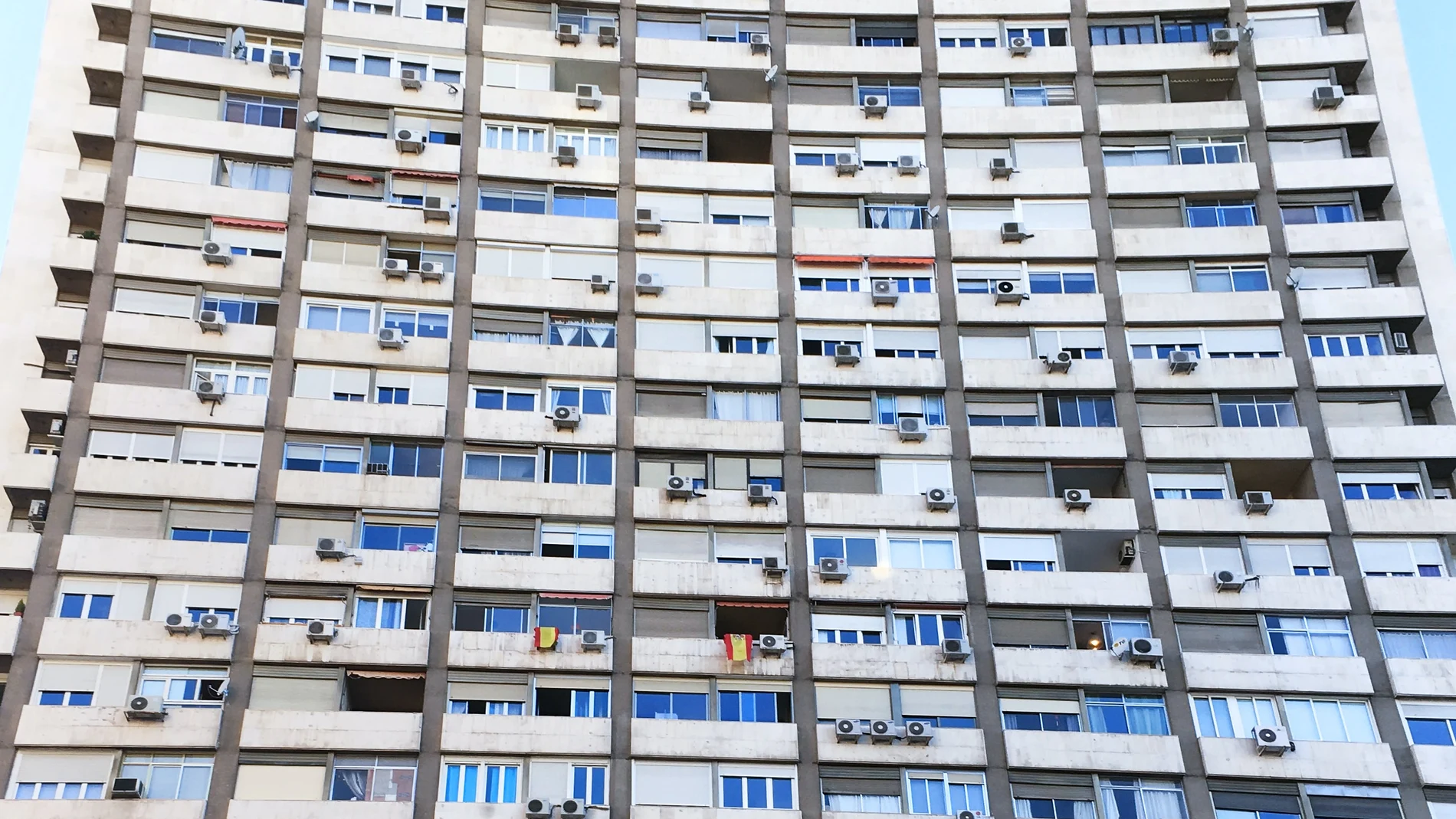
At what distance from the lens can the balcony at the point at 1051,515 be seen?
37938 millimetres

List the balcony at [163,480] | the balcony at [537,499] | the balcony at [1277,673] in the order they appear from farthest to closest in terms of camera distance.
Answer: the balcony at [537,499] < the balcony at [163,480] < the balcony at [1277,673]

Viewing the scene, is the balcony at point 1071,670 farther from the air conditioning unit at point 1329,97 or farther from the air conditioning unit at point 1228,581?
the air conditioning unit at point 1329,97

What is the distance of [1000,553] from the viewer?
1492 inches

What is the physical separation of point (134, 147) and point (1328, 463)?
30056 millimetres

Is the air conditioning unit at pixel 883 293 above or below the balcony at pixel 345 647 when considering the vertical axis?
above

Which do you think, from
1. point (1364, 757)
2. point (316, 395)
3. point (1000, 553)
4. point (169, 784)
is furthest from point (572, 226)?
point (1364, 757)

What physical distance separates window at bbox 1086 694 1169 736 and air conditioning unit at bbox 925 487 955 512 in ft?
17.6

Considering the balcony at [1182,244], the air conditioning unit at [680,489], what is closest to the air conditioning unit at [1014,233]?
the balcony at [1182,244]

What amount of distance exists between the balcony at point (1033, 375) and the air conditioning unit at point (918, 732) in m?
8.80

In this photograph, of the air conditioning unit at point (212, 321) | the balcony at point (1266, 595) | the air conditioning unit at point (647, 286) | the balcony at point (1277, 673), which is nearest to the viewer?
the balcony at point (1277, 673)

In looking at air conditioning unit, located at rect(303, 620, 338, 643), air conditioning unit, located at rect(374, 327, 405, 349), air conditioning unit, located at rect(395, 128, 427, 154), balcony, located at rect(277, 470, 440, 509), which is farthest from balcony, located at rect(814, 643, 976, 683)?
air conditioning unit, located at rect(395, 128, 427, 154)

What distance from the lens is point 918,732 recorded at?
3516 centimetres

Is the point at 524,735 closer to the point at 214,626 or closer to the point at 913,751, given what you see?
the point at 214,626

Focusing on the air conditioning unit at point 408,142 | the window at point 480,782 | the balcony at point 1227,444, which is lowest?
the window at point 480,782
